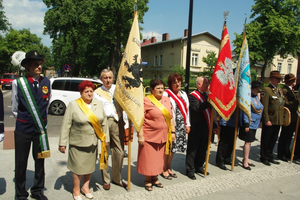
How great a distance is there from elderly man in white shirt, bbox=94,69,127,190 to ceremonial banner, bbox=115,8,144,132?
18 centimetres

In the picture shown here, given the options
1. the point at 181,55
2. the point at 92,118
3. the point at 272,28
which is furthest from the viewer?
the point at 181,55

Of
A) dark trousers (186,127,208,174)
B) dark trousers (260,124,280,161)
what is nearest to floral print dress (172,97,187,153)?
dark trousers (186,127,208,174)

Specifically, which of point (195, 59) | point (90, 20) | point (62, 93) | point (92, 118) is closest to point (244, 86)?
point (92, 118)

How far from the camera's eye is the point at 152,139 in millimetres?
4000

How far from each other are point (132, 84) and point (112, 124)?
28.6 inches

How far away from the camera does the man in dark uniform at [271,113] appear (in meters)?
5.75

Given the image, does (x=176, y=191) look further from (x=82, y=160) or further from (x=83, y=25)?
(x=83, y=25)

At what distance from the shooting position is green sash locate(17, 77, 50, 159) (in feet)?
10.7

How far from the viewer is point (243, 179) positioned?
4.88 metres

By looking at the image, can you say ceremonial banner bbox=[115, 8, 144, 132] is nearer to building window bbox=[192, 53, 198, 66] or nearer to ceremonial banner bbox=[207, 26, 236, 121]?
ceremonial banner bbox=[207, 26, 236, 121]

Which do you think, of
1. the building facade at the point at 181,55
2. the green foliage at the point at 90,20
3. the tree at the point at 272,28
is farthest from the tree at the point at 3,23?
the tree at the point at 272,28

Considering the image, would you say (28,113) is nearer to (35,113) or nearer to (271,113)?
(35,113)

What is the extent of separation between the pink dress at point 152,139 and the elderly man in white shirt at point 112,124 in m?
0.37

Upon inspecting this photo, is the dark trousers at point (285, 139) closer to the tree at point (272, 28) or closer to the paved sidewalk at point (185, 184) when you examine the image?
the paved sidewalk at point (185, 184)
